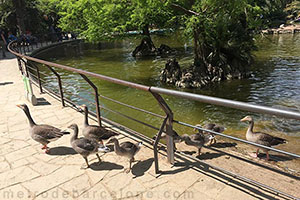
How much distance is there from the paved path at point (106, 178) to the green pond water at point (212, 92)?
1.78m

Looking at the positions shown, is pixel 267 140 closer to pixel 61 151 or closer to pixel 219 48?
pixel 61 151

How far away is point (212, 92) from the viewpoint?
571 inches

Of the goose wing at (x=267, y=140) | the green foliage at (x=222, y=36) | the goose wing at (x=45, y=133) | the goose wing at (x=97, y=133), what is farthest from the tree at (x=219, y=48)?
the goose wing at (x=45, y=133)

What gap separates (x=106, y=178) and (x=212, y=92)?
11.3m

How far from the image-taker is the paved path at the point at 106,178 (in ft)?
12.1

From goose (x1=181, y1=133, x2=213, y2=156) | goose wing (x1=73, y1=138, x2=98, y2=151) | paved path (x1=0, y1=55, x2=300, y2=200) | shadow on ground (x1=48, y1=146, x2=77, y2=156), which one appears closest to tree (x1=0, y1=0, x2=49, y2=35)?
shadow on ground (x1=48, y1=146, x2=77, y2=156)

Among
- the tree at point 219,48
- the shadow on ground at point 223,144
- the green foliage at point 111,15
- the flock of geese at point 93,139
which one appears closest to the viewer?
the flock of geese at point 93,139

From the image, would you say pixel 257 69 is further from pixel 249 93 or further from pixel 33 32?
pixel 33 32

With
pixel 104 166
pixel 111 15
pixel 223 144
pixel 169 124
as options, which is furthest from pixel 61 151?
pixel 111 15

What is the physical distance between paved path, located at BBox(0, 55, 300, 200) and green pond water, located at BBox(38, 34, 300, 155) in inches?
70.1

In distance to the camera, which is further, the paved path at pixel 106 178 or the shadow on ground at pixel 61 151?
the shadow on ground at pixel 61 151

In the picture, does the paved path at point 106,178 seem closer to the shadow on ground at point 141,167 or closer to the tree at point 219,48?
the shadow on ground at point 141,167

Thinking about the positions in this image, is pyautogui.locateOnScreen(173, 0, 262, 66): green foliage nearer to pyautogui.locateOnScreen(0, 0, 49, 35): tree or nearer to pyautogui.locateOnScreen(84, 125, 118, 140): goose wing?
pyautogui.locateOnScreen(84, 125, 118, 140): goose wing

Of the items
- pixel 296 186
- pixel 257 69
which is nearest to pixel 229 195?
pixel 296 186
